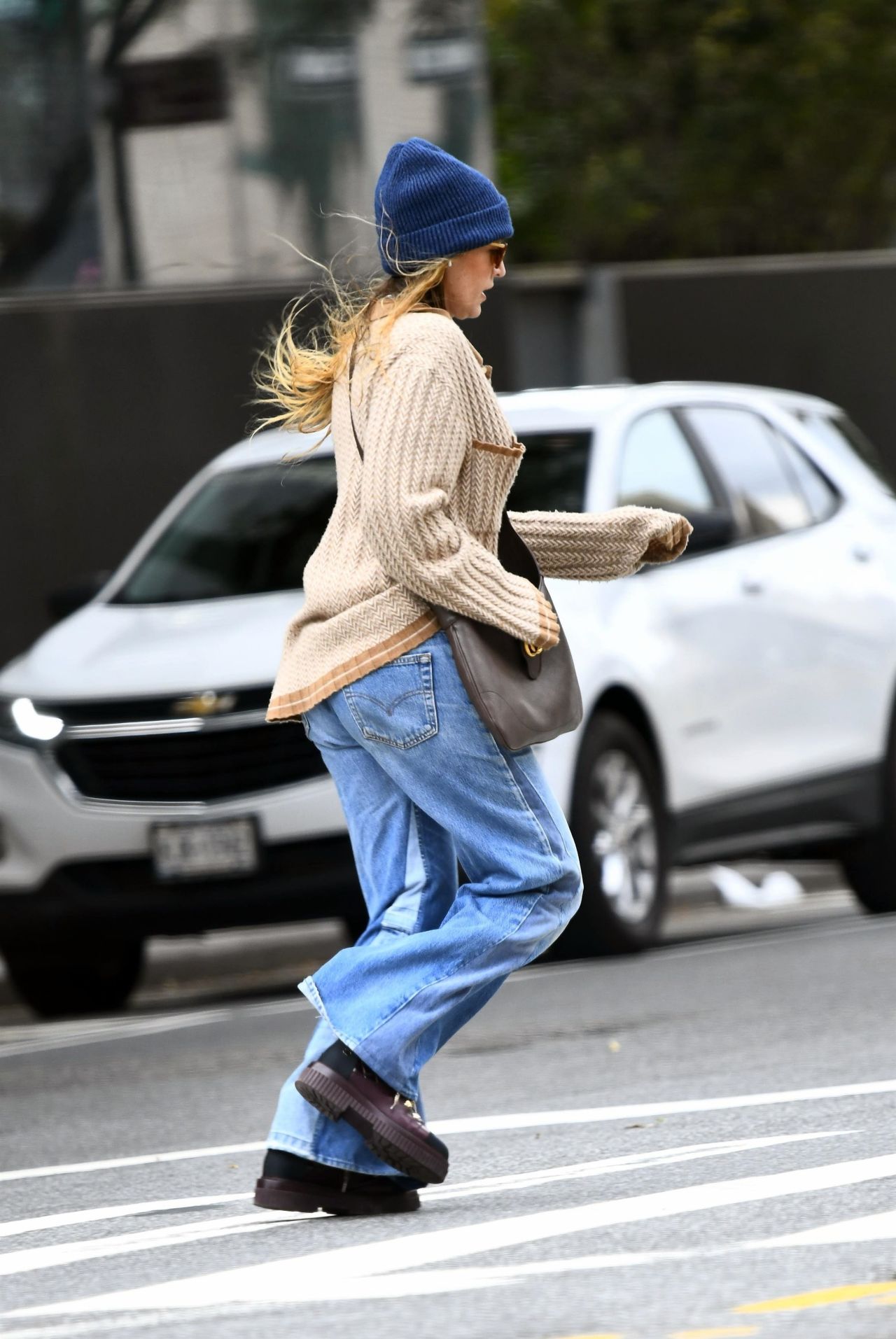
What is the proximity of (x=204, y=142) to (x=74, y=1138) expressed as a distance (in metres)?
8.94

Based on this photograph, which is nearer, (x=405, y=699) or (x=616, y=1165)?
(x=405, y=699)

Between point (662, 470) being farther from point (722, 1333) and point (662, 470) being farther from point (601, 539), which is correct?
point (722, 1333)

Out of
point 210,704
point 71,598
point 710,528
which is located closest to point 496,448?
point 210,704

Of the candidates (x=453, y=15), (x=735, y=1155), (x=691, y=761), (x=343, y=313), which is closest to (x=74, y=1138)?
(x=735, y=1155)

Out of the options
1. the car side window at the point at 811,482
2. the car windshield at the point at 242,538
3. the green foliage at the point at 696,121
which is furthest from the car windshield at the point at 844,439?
the green foliage at the point at 696,121

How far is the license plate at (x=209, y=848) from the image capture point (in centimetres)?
884

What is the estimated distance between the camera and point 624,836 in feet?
30.4

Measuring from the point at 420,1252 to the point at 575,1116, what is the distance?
1772 millimetres

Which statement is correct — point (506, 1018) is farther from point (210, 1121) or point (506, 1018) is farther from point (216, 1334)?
point (216, 1334)

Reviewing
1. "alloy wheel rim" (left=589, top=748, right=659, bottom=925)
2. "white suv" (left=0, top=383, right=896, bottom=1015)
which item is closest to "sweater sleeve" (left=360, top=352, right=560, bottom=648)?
"white suv" (left=0, top=383, right=896, bottom=1015)

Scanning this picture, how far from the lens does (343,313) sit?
5.01 metres

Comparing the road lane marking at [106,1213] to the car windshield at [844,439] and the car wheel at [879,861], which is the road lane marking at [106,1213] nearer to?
the car wheel at [879,861]

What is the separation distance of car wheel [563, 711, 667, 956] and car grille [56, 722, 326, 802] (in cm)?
87

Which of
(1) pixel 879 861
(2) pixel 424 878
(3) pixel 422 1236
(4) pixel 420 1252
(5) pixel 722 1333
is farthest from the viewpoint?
(1) pixel 879 861
